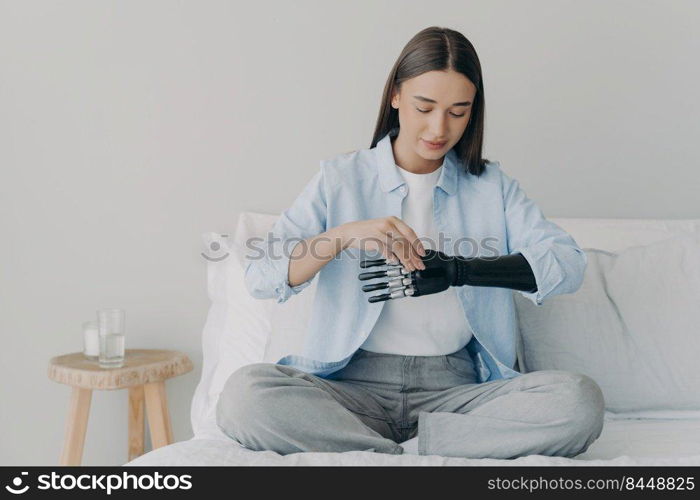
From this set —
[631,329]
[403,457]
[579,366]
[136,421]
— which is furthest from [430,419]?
[136,421]

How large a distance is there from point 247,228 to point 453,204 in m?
0.60

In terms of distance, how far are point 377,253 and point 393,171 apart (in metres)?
0.17

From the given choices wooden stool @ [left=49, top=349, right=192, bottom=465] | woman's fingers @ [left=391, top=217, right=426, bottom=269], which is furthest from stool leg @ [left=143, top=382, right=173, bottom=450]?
woman's fingers @ [left=391, top=217, right=426, bottom=269]

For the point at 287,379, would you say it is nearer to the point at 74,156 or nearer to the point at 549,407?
the point at 549,407

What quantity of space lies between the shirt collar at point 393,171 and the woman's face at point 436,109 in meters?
0.07

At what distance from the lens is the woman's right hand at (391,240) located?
4.89ft

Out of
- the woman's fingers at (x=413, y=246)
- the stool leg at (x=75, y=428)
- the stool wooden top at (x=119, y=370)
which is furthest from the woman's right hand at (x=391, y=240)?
the stool leg at (x=75, y=428)

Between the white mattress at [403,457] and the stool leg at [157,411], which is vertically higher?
the white mattress at [403,457]

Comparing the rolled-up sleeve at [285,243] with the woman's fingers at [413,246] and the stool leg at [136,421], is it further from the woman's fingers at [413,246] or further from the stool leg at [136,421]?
the stool leg at [136,421]

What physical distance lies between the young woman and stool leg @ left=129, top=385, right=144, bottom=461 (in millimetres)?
665

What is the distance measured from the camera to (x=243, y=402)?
56.0 inches

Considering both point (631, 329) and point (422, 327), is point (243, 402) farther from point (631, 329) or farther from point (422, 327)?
point (631, 329)

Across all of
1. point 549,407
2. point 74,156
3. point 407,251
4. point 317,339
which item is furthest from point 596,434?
point 74,156

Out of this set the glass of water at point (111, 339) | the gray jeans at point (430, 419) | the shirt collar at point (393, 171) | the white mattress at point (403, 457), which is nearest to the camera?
the white mattress at point (403, 457)
